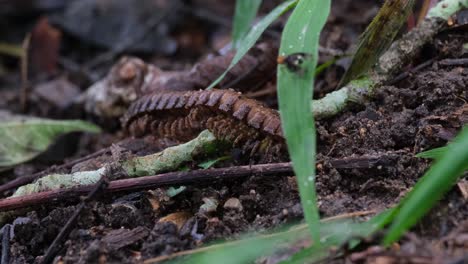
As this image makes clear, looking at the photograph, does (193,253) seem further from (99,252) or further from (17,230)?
(17,230)

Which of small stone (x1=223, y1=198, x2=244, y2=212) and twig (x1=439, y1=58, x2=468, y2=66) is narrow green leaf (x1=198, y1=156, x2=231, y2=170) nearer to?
small stone (x1=223, y1=198, x2=244, y2=212)

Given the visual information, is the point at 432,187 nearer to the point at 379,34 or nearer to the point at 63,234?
the point at 379,34

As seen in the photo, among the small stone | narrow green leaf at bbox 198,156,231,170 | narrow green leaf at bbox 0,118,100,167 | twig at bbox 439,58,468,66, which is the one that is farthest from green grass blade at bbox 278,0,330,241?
narrow green leaf at bbox 0,118,100,167

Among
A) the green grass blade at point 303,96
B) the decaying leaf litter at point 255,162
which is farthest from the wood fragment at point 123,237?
the green grass blade at point 303,96

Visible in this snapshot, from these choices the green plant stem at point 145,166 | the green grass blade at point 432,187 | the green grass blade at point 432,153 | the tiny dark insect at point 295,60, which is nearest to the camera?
the green grass blade at point 432,187

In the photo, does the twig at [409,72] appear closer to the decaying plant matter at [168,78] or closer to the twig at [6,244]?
the decaying plant matter at [168,78]
